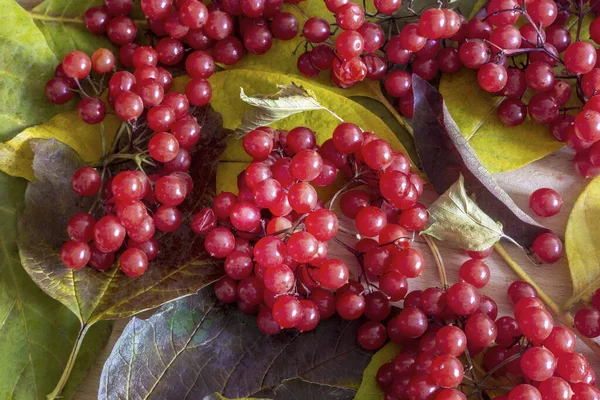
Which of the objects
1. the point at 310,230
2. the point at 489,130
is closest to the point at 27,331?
the point at 310,230

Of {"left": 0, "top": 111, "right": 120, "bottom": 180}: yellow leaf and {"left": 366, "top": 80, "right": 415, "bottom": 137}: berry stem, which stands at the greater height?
{"left": 366, "top": 80, "right": 415, "bottom": 137}: berry stem

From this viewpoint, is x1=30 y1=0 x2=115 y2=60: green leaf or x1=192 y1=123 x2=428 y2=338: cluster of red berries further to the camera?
x1=30 y1=0 x2=115 y2=60: green leaf

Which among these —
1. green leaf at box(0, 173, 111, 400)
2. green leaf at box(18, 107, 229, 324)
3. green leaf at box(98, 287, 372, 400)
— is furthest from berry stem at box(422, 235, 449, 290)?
green leaf at box(0, 173, 111, 400)

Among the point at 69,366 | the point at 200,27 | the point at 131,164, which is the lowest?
the point at 69,366

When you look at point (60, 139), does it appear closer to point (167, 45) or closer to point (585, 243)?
point (167, 45)

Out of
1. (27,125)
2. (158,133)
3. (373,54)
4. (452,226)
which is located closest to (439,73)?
(373,54)

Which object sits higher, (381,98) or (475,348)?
(381,98)

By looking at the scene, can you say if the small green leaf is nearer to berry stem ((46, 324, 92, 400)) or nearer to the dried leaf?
the dried leaf
